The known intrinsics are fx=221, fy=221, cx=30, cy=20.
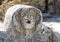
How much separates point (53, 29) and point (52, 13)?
3.29 feet

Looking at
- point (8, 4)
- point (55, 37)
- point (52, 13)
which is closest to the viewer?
point (55, 37)

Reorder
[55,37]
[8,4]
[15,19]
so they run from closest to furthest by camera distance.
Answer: [15,19]
[55,37]
[8,4]

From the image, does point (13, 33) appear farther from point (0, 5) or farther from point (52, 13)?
point (52, 13)

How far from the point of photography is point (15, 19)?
197 cm

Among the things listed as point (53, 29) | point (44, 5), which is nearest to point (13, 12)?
point (53, 29)

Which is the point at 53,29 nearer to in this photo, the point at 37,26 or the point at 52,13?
the point at 37,26

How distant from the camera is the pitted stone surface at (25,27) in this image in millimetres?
1971

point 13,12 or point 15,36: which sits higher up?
point 13,12

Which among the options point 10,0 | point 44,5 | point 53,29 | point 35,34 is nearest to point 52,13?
point 44,5

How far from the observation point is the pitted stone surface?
197 cm

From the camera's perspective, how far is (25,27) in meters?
1.99

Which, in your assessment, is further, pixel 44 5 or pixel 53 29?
pixel 44 5

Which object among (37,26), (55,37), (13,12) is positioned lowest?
(55,37)

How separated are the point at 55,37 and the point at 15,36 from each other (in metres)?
0.40
